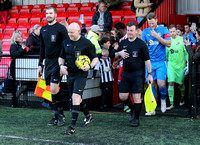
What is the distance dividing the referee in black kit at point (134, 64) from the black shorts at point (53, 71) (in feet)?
3.72

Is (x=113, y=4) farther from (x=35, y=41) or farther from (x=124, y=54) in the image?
(x=124, y=54)

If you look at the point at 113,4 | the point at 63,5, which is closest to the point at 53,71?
the point at 113,4

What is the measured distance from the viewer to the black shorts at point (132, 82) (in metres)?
6.64

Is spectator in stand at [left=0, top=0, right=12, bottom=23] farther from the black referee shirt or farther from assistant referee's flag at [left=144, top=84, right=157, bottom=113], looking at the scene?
assistant referee's flag at [left=144, top=84, right=157, bottom=113]

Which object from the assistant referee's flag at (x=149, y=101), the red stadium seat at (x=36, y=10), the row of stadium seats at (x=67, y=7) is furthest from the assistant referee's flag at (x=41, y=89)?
the red stadium seat at (x=36, y=10)

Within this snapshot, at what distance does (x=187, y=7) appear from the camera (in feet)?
48.0

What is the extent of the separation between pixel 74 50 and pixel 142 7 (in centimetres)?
517

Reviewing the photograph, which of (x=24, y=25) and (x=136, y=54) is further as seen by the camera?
(x=24, y=25)

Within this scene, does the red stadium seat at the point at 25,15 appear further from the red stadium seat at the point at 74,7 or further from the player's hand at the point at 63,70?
the player's hand at the point at 63,70

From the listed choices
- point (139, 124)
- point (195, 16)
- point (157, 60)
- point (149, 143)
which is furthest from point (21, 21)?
point (149, 143)

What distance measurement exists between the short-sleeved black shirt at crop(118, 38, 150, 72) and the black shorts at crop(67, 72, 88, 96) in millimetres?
877

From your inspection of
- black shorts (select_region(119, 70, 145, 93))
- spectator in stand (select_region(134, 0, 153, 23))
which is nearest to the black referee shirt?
black shorts (select_region(119, 70, 145, 93))

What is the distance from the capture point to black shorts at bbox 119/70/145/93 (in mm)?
6641

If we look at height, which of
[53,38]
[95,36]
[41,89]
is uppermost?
[95,36]
